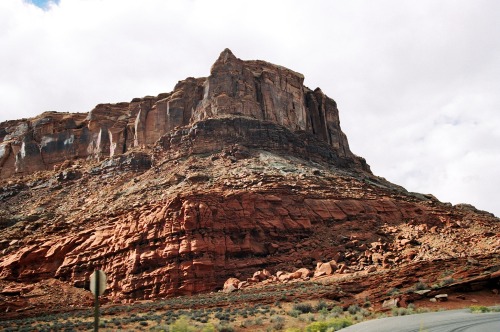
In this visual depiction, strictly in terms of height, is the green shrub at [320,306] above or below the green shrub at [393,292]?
below

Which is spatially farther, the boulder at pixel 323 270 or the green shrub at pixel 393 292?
the boulder at pixel 323 270

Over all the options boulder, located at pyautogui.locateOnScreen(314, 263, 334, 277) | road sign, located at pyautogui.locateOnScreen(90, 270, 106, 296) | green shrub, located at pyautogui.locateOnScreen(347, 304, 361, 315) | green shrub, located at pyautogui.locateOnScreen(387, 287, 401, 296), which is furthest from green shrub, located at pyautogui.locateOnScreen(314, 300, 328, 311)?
road sign, located at pyautogui.locateOnScreen(90, 270, 106, 296)

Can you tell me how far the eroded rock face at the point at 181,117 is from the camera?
64562mm

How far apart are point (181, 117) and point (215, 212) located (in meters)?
29.8

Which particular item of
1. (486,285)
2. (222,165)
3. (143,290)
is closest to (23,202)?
(222,165)

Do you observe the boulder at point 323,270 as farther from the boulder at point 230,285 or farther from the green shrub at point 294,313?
the green shrub at point 294,313

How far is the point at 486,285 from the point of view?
2100cm

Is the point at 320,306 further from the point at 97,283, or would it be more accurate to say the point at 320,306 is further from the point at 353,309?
the point at 97,283

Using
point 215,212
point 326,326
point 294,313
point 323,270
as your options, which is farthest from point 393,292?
point 215,212

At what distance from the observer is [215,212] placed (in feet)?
129

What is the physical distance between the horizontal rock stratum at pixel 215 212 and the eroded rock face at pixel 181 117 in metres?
0.34

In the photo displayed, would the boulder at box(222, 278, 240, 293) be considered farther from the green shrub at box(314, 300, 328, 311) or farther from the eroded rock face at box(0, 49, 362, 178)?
the eroded rock face at box(0, 49, 362, 178)

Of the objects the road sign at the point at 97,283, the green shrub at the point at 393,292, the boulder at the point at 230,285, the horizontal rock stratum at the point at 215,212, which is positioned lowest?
the green shrub at the point at 393,292

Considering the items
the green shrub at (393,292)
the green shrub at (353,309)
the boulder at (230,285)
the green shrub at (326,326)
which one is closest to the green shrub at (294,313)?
the green shrub at (353,309)
